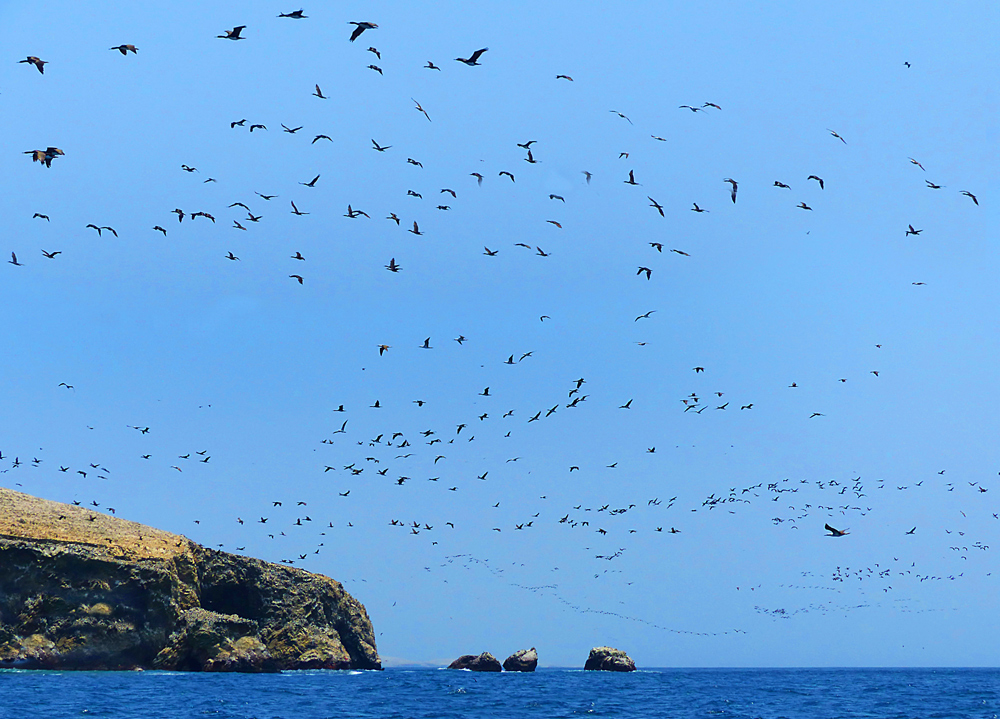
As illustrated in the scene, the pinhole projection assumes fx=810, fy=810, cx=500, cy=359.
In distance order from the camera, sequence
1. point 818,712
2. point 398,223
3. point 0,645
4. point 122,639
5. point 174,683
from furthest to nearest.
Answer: point 122,639, point 0,645, point 174,683, point 818,712, point 398,223

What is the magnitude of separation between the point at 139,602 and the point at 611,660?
81.4 m

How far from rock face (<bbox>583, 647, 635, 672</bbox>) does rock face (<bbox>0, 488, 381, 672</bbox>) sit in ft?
161

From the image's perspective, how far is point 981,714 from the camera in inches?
2223

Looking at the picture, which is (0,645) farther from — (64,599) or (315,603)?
(315,603)

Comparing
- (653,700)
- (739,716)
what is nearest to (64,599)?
(653,700)

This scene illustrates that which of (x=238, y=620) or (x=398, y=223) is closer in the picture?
(x=398, y=223)

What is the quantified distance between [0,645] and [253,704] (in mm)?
41779

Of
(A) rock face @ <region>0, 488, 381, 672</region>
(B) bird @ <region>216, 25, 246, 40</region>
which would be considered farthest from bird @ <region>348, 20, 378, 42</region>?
(A) rock face @ <region>0, 488, 381, 672</region>

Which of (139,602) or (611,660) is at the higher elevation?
(139,602)

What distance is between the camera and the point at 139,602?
84.5 m

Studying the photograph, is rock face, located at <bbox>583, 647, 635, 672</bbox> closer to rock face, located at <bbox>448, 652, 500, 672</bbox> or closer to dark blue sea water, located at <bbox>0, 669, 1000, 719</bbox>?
rock face, located at <bbox>448, 652, 500, 672</bbox>

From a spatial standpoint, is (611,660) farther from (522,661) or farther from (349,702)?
(349,702)

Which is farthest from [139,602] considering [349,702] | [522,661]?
[522,661]

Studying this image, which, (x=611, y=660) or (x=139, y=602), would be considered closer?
(x=139, y=602)
